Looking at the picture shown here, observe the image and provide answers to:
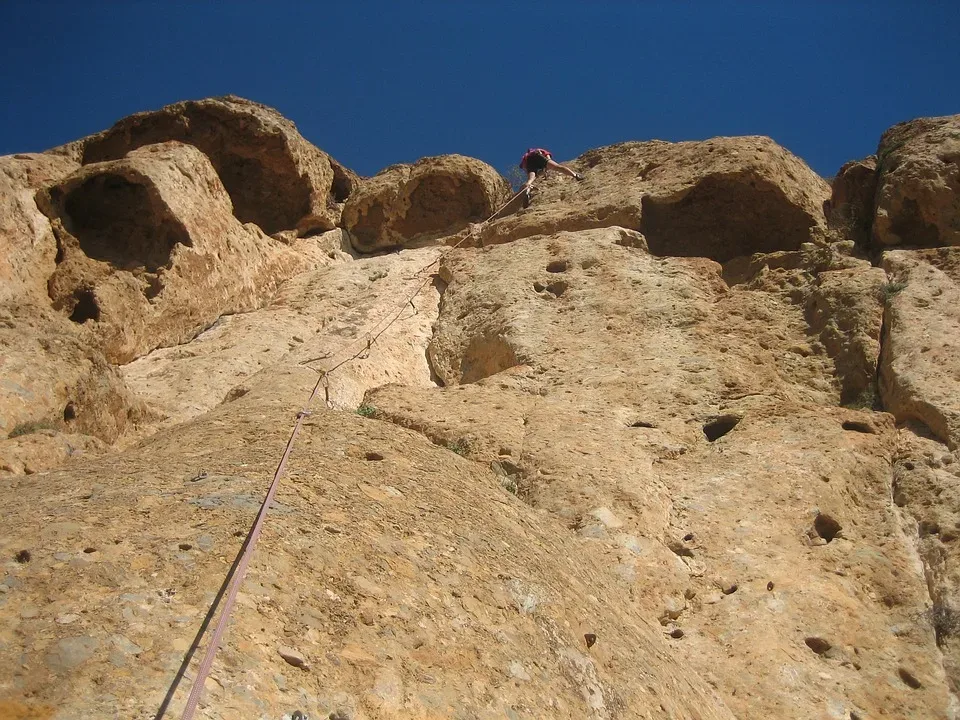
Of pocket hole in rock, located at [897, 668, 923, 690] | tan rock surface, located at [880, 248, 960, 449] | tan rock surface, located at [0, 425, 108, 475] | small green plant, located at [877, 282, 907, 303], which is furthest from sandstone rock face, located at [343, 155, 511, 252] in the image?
pocket hole in rock, located at [897, 668, 923, 690]

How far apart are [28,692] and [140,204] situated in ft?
34.5

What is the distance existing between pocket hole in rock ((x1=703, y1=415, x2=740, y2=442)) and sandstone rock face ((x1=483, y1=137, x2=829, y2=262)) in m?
4.82

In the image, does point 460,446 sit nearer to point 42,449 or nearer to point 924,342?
point 42,449

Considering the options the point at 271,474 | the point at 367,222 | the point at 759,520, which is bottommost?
A: the point at 271,474

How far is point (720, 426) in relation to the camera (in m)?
9.33

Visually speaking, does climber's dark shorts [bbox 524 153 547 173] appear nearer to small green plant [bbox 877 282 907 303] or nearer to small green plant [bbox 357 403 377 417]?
small green plant [bbox 877 282 907 303]

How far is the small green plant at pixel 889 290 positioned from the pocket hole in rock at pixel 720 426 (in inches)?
103

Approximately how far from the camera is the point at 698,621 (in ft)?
22.6

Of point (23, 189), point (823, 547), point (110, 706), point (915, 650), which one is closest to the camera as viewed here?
point (110, 706)

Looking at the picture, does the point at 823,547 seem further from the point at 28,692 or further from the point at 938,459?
the point at 28,692

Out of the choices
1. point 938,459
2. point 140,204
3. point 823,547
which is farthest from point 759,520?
point 140,204

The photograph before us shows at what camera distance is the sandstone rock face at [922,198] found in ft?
40.6

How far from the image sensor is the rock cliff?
4715mm

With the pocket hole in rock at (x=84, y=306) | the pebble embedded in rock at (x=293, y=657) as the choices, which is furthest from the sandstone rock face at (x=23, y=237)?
the pebble embedded in rock at (x=293, y=657)
